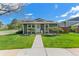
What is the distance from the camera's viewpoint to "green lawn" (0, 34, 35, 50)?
4.35 meters

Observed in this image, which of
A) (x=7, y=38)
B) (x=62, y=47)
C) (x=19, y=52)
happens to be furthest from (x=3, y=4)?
(x=62, y=47)

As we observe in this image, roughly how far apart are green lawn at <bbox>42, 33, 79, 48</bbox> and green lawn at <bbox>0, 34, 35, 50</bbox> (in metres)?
0.29

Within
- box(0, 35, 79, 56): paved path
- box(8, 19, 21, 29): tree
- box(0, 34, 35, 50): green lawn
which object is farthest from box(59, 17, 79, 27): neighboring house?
box(8, 19, 21, 29): tree

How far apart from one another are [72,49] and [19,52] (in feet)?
3.09

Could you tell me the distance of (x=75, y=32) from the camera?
4.41m

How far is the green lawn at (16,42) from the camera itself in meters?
4.35

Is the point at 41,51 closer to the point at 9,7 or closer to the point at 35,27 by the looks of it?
the point at 35,27

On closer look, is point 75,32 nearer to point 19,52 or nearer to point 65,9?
point 65,9

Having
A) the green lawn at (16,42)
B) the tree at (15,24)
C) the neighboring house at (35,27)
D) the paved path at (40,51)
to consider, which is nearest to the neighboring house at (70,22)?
the neighboring house at (35,27)

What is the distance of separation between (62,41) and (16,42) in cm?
83

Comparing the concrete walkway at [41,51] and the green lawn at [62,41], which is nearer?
the concrete walkway at [41,51]

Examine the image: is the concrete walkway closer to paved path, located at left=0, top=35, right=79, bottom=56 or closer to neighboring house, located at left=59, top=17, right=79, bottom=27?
paved path, located at left=0, top=35, right=79, bottom=56

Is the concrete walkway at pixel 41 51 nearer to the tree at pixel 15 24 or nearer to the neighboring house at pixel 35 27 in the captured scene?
the neighboring house at pixel 35 27

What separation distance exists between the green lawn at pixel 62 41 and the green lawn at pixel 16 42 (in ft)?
0.95
